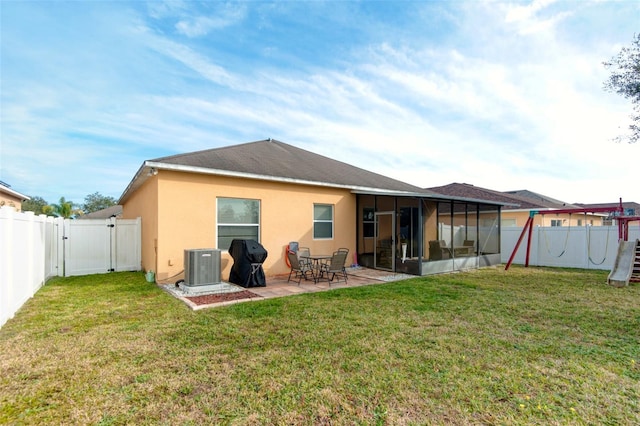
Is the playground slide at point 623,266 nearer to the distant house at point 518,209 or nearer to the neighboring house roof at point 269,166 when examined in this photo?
the neighboring house roof at point 269,166

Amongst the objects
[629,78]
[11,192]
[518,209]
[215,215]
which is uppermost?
[629,78]

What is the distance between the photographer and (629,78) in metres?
11.6

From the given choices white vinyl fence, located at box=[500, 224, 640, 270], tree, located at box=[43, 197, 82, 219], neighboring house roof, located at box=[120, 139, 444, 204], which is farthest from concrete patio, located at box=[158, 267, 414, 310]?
tree, located at box=[43, 197, 82, 219]

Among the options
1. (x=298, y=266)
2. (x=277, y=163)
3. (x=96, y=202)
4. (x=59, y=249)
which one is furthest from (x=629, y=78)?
(x=96, y=202)

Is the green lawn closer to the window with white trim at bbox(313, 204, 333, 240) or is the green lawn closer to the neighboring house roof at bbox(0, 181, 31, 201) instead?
the window with white trim at bbox(313, 204, 333, 240)

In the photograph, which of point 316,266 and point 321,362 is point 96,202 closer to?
point 316,266

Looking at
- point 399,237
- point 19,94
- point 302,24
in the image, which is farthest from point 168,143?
point 399,237

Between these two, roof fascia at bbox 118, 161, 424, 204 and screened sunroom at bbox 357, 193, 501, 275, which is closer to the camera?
roof fascia at bbox 118, 161, 424, 204

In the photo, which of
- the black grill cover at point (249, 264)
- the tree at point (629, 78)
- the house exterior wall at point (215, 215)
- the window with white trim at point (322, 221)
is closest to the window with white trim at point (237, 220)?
the house exterior wall at point (215, 215)

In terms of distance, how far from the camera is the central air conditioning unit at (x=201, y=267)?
6.98 meters

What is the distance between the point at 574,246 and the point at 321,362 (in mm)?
13480

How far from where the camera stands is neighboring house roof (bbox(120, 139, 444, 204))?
798 cm

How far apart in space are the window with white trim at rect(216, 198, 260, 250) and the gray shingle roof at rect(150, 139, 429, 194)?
3.07ft

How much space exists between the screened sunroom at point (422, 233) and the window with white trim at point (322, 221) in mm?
1226
